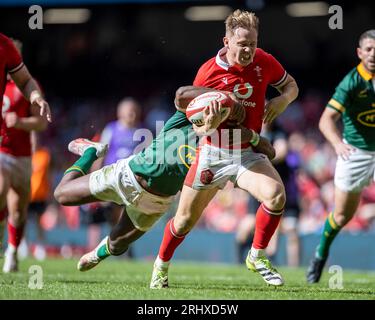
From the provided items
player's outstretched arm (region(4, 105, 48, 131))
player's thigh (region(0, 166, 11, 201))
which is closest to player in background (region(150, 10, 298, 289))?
player's thigh (region(0, 166, 11, 201))

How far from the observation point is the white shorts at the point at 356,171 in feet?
26.8

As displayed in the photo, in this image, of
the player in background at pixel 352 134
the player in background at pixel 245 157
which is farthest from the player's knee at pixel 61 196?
the player in background at pixel 352 134

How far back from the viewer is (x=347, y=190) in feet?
26.8

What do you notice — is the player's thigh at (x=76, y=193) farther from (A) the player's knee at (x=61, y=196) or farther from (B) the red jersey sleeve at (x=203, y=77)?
(B) the red jersey sleeve at (x=203, y=77)

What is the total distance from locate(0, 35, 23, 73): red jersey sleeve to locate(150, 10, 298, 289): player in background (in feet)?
6.01

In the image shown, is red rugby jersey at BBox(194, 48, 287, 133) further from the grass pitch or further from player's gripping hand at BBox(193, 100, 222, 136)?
the grass pitch

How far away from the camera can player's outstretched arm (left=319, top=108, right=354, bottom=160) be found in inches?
296

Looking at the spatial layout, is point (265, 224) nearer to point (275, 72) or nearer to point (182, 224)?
point (182, 224)

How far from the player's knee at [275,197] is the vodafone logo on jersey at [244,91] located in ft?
2.39

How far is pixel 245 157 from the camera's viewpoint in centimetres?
685
